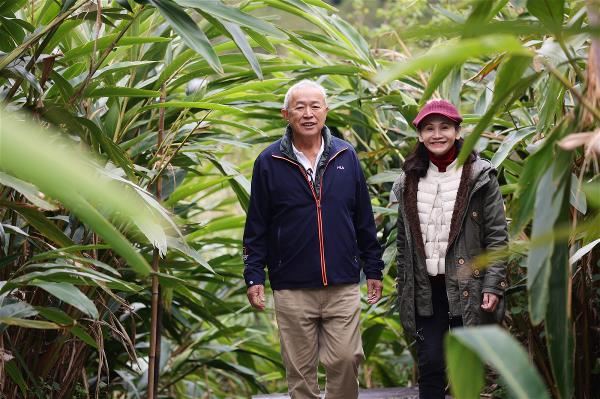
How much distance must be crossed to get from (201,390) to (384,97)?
237 cm

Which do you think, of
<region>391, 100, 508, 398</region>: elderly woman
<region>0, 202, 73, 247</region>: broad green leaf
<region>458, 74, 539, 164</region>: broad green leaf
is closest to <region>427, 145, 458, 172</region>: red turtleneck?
<region>391, 100, 508, 398</region>: elderly woman

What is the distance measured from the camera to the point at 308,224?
3.47m

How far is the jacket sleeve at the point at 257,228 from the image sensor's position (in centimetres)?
354

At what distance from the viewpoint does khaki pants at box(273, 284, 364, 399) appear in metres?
3.49

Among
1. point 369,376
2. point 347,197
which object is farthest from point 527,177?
point 369,376

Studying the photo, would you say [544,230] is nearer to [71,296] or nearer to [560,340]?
[560,340]

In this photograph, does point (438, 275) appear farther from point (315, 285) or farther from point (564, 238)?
point (564, 238)

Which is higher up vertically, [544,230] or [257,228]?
[257,228]

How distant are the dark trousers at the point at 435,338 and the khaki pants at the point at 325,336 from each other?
27 cm

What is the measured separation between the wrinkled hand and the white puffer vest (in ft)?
0.55

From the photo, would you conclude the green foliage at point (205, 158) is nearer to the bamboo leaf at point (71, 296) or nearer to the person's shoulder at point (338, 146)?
→ the bamboo leaf at point (71, 296)

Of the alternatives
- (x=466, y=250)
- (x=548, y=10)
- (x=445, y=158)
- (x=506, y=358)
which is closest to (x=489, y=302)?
(x=466, y=250)

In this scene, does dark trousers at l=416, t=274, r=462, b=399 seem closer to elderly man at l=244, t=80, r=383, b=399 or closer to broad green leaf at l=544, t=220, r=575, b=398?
elderly man at l=244, t=80, r=383, b=399

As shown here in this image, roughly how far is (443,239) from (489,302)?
0.26 m
